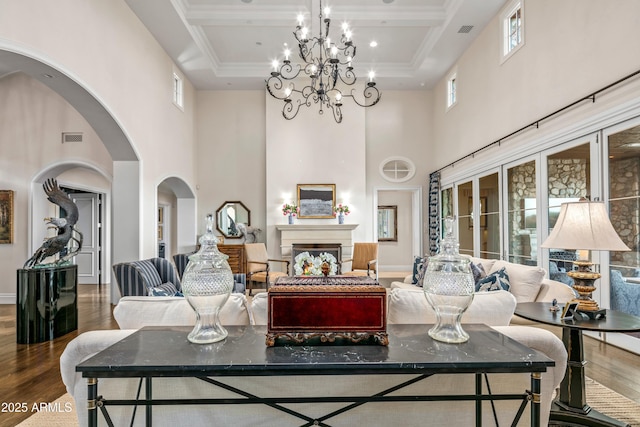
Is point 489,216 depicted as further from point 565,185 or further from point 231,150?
point 231,150

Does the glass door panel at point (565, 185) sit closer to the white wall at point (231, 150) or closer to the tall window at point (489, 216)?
the tall window at point (489, 216)

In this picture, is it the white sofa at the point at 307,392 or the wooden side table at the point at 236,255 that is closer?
the white sofa at the point at 307,392

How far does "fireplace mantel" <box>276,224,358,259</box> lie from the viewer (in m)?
7.92

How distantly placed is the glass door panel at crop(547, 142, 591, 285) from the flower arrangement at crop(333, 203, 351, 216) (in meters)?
4.19

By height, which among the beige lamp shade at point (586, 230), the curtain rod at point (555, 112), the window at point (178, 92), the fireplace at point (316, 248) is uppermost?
the window at point (178, 92)

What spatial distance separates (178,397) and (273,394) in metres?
0.41

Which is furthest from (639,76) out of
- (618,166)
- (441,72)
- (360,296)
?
(441,72)

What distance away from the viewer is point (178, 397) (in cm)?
157

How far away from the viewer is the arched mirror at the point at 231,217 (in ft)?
27.5

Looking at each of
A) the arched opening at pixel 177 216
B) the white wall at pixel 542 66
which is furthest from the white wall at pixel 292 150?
the white wall at pixel 542 66

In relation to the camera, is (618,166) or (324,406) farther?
(618,166)

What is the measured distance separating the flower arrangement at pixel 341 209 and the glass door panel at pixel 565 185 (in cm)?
419

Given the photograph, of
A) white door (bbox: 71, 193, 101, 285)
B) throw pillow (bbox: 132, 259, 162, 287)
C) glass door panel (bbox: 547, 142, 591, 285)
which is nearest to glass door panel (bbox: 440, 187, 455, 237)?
glass door panel (bbox: 547, 142, 591, 285)

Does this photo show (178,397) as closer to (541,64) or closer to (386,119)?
(541,64)
